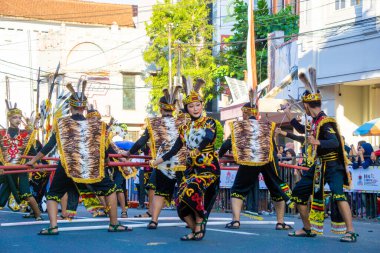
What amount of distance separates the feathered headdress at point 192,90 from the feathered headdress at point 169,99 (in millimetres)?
1238

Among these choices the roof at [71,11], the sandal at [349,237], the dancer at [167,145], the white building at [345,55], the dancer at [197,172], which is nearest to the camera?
the dancer at [197,172]

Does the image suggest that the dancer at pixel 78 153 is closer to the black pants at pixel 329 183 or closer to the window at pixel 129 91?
the black pants at pixel 329 183

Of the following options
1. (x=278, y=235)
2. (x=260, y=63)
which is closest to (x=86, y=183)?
(x=278, y=235)

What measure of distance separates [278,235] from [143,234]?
69.8 inches

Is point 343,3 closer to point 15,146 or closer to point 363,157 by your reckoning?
point 363,157

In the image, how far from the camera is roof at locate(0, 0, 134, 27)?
65.8 metres

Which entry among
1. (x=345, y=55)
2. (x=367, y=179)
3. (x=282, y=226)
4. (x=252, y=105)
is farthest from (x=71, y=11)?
(x=282, y=226)

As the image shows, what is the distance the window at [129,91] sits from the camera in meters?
52.8

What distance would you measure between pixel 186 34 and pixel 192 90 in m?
34.7

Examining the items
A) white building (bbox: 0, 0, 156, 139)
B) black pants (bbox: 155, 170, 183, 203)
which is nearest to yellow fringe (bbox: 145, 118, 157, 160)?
black pants (bbox: 155, 170, 183, 203)

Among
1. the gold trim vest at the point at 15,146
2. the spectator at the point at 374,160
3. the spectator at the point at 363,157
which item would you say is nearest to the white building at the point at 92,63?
the spectator at the point at 363,157

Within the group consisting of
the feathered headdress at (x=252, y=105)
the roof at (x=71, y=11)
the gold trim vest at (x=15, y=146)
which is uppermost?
the roof at (x=71, y=11)

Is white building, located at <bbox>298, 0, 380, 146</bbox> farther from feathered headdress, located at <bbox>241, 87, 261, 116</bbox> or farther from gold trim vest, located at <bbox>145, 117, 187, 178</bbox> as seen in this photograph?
gold trim vest, located at <bbox>145, 117, 187, 178</bbox>

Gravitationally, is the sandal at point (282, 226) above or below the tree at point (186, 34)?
below
